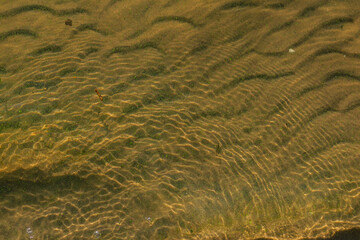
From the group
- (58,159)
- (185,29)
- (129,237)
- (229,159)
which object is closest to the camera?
(129,237)

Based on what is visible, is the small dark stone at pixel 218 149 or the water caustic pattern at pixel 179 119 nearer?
the water caustic pattern at pixel 179 119

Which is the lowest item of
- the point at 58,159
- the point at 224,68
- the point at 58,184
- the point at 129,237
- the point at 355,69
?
the point at 129,237

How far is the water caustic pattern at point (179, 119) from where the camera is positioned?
241 centimetres

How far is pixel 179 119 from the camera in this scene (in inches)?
109

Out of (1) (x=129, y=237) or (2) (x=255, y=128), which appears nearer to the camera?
(1) (x=129, y=237)

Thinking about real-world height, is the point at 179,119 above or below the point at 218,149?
above

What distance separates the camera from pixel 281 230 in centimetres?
242

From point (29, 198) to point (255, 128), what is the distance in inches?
91.9

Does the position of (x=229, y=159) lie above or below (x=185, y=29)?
below

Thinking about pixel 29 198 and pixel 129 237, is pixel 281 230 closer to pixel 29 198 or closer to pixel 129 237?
pixel 129 237

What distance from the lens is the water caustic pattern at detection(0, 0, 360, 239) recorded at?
2.41m

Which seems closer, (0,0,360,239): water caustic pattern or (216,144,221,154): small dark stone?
(0,0,360,239): water caustic pattern

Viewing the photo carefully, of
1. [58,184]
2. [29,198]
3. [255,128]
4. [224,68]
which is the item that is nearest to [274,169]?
[255,128]

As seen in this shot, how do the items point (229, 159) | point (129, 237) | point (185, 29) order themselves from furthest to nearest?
1. point (185, 29)
2. point (229, 159)
3. point (129, 237)
